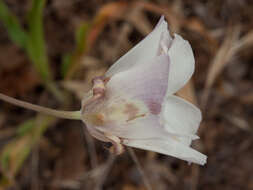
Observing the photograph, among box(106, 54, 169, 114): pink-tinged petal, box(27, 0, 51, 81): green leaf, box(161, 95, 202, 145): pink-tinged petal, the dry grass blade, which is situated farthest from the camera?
the dry grass blade

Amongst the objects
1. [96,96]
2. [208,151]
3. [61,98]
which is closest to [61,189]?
[61,98]

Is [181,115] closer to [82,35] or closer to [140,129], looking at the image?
[140,129]

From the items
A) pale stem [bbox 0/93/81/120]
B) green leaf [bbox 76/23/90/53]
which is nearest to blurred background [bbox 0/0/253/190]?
green leaf [bbox 76/23/90/53]

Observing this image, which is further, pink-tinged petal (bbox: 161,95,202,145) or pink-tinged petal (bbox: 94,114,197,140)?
pink-tinged petal (bbox: 161,95,202,145)

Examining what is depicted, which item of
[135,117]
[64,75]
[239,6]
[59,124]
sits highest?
[135,117]

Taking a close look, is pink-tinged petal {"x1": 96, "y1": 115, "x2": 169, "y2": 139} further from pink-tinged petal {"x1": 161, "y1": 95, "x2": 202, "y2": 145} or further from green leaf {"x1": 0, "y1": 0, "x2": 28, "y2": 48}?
green leaf {"x1": 0, "y1": 0, "x2": 28, "y2": 48}

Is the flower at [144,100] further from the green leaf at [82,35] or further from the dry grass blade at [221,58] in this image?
the dry grass blade at [221,58]

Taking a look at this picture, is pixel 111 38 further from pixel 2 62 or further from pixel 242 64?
pixel 242 64

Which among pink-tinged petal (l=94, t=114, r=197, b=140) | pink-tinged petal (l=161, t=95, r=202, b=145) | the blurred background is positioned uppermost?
pink-tinged petal (l=94, t=114, r=197, b=140)
